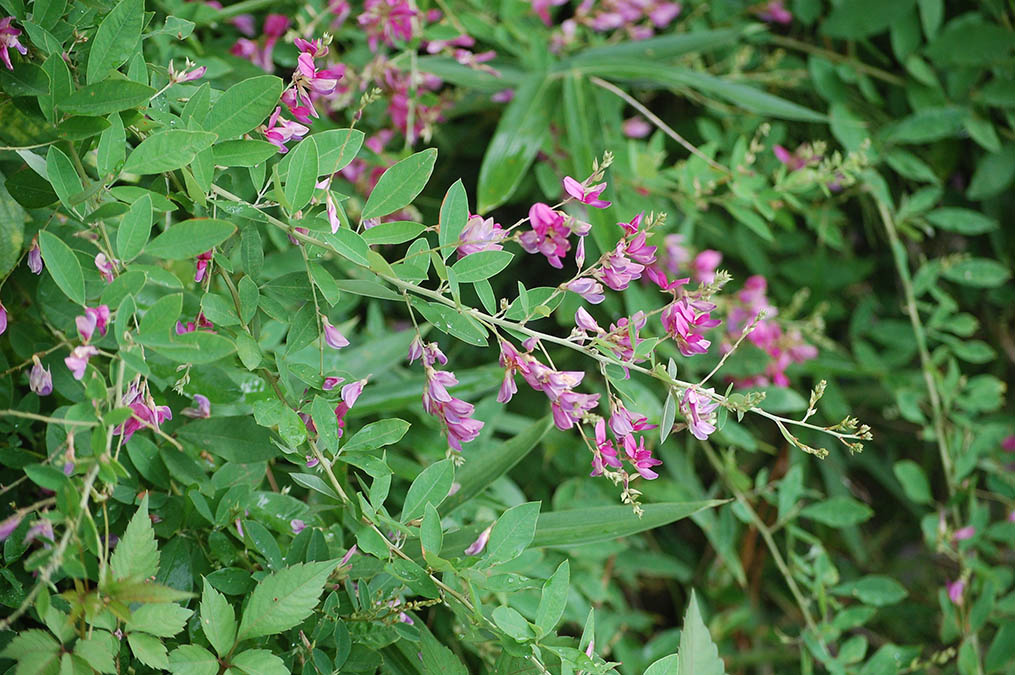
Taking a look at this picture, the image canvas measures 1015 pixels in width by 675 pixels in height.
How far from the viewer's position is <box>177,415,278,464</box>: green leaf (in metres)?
0.59

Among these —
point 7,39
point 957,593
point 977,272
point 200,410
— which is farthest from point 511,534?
point 977,272

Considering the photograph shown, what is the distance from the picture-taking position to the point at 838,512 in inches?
40.4

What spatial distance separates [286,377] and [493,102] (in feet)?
2.24

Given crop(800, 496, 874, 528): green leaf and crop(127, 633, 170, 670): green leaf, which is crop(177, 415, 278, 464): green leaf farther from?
crop(800, 496, 874, 528): green leaf

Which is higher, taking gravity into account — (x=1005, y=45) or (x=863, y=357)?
(x=1005, y=45)

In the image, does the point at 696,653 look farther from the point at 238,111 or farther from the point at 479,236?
the point at 238,111

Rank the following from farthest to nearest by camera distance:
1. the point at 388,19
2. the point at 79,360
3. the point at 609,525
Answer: the point at 388,19 < the point at 609,525 < the point at 79,360

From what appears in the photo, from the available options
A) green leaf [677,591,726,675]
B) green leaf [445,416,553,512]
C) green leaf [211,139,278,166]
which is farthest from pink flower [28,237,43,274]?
green leaf [677,591,726,675]

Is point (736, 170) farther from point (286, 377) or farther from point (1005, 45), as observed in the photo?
point (286, 377)

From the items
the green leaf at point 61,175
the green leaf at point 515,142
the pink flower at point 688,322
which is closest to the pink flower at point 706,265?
the green leaf at point 515,142

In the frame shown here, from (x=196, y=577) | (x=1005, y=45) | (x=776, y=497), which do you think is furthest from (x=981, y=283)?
(x=196, y=577)

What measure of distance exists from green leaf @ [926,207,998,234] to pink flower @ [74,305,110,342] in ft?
3.61

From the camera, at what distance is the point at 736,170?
966mm

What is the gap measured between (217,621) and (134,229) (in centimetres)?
24
